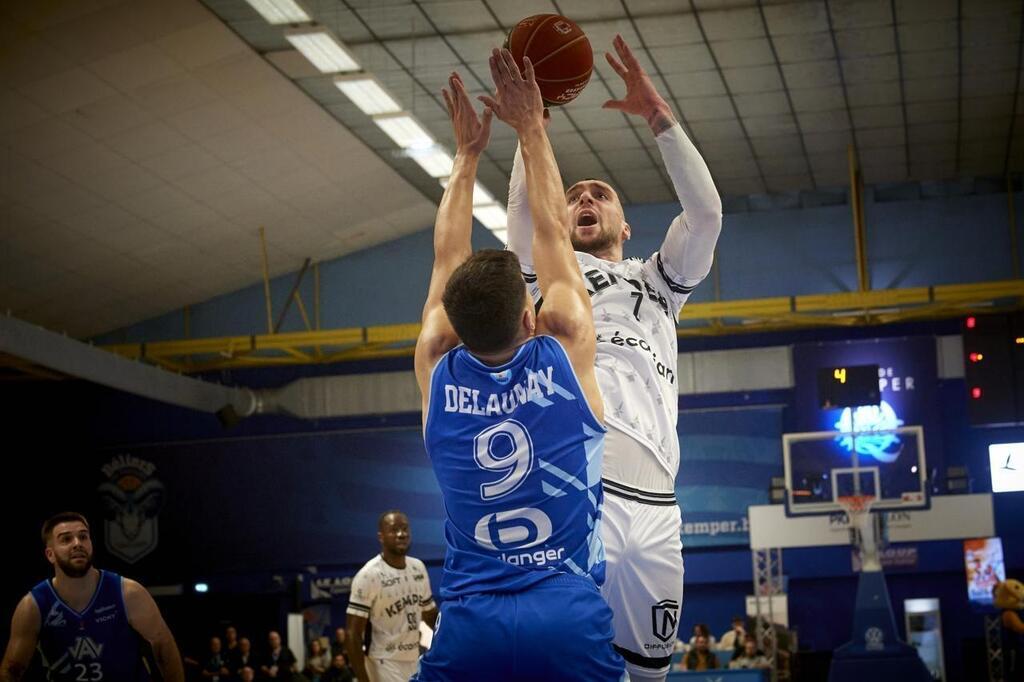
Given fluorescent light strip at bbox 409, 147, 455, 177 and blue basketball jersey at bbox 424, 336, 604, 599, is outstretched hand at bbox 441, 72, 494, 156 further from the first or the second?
fluorescent light strip at bbox 409, 147, 455, 177

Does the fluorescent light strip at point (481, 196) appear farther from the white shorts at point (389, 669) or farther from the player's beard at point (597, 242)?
the player's beard at point (597, 242)

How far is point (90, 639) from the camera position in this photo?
25.9ft

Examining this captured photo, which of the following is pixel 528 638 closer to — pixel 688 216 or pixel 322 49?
pixel 688 216

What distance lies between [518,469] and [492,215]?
60.8ft

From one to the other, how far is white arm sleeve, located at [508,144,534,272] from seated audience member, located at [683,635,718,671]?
14.6m

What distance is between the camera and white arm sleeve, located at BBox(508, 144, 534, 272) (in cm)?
498

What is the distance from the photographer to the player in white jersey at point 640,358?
4.63 meters

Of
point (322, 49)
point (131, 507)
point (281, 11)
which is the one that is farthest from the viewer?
point (131, 507)

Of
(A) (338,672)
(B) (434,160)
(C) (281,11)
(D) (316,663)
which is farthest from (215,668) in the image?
(C) (281,11)

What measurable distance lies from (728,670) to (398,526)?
7.08m

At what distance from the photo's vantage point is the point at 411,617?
12.0 metres

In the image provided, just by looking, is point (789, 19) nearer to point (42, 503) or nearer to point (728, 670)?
point (728, 670)

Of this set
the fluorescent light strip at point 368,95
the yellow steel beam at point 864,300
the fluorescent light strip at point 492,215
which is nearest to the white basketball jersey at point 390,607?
the fluorescent light strip at point 368,95

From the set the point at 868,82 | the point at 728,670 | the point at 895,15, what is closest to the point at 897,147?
the point at 868,82
